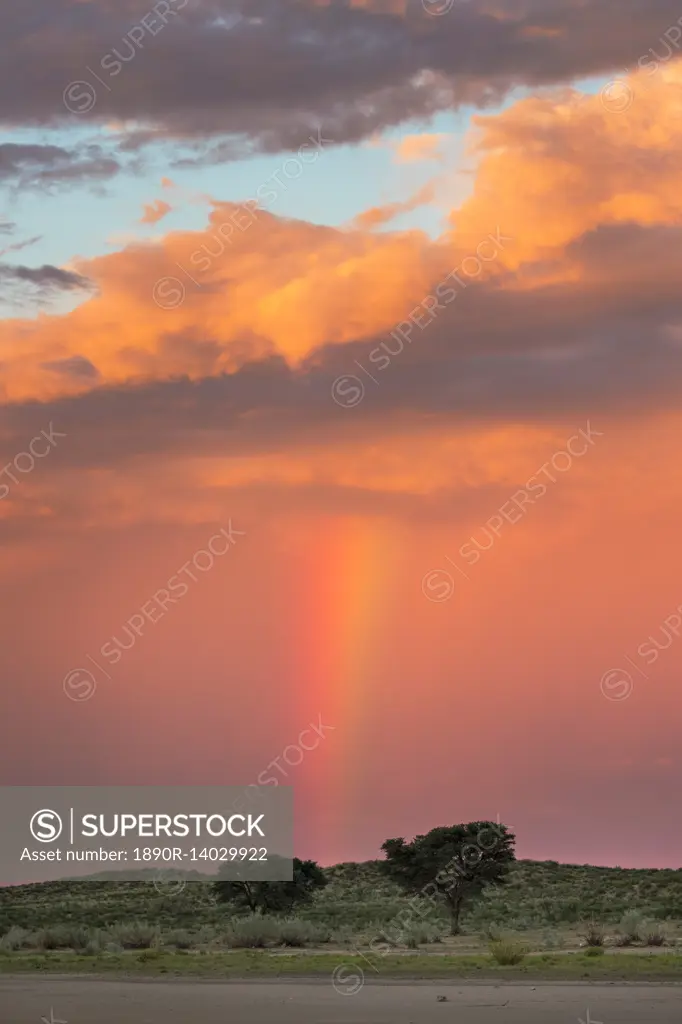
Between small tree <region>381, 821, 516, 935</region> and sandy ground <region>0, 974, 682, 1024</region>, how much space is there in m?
38.0

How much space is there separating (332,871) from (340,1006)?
4215 inches

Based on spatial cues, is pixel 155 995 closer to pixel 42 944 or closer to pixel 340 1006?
pixel 340 1006

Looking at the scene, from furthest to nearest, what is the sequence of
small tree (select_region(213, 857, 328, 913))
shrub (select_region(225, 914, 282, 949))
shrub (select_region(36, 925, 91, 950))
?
small tree (select_region(213, 857, 328, 913)) → shrub (select_region(36, 925, 91, 950)) → shrub (select_region(225, 914, 282, 949))

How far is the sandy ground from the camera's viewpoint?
3027 centimetres

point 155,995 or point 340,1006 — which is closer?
point 340,1006

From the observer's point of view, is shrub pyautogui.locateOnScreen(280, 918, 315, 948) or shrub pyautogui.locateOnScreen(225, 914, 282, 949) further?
shrub pyautogui.locateOnScreen(280, 918, 315, 948)

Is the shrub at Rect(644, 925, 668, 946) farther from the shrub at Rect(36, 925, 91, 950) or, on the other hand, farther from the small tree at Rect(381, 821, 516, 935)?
the shrub at Rect(36, 925, 91, 950)

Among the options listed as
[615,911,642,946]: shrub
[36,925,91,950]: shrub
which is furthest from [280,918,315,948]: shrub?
[615,911,642,946]: shrub

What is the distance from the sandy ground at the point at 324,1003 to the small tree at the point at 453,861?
3795 centimetres

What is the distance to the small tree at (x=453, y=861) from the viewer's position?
7981cm

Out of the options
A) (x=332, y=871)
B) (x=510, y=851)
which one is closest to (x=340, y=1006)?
(x=510, y=851)

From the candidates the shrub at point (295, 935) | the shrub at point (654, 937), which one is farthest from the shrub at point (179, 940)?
the shrub at point (654, 937)

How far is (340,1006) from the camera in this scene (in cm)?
3319

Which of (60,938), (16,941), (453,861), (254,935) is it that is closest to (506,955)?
(254,935)
